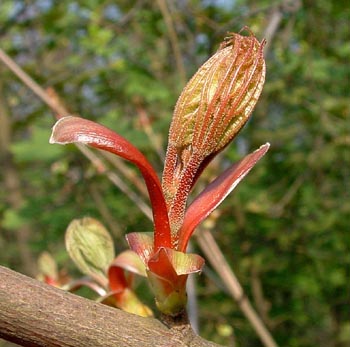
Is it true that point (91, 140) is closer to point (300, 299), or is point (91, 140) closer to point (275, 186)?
point (275, 186)

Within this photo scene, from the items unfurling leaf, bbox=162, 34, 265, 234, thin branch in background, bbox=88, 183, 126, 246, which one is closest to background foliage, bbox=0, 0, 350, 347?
thin branch in background, bbox=88, 183, 126, 246

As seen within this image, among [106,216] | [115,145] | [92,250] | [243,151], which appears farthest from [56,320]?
[243,151]

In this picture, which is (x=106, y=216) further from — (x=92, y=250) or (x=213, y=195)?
(x=213, y=195)

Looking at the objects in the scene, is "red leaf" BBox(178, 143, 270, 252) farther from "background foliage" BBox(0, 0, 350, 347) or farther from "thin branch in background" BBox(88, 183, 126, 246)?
"thin branch in background" BBox(88, 183, 126, 246)

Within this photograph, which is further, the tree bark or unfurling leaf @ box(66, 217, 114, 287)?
unfurling leaf @ box(66, 217, 114, 287)

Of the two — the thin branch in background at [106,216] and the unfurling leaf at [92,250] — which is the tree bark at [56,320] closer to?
the unfurling leaf at [92,250]

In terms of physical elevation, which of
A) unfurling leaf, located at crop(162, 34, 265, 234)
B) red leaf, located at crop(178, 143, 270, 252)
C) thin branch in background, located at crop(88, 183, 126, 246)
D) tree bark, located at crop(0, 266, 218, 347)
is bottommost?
tree bark, located at crop(0, 266, 218, 347)
